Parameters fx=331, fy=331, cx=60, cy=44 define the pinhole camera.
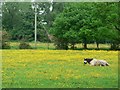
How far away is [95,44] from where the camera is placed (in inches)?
479

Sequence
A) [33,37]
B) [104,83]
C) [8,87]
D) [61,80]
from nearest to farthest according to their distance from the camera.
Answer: [8,87]
[104,83]
[61,80]
[33,37]

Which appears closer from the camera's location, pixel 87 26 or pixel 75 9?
pixel 87 26

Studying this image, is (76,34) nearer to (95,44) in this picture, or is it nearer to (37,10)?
(95,44)

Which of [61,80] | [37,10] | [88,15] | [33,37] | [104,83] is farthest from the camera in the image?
[88,15]

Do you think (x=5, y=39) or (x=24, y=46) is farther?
(x=24, y=46)

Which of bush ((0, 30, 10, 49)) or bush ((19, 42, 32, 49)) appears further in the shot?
bush ((19, 42, 32, 49))

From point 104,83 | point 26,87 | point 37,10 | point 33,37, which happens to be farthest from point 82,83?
point 33,37

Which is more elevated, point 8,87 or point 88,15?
point 88,15

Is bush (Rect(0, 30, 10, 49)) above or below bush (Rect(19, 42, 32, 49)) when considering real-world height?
above

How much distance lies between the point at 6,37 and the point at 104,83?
715 centimetres

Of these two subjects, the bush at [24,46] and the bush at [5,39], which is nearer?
the bush at [5,39]

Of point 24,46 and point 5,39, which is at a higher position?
point 5,39

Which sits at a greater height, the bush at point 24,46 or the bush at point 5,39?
the bush at point 5,39

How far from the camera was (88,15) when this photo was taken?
42.0ft
